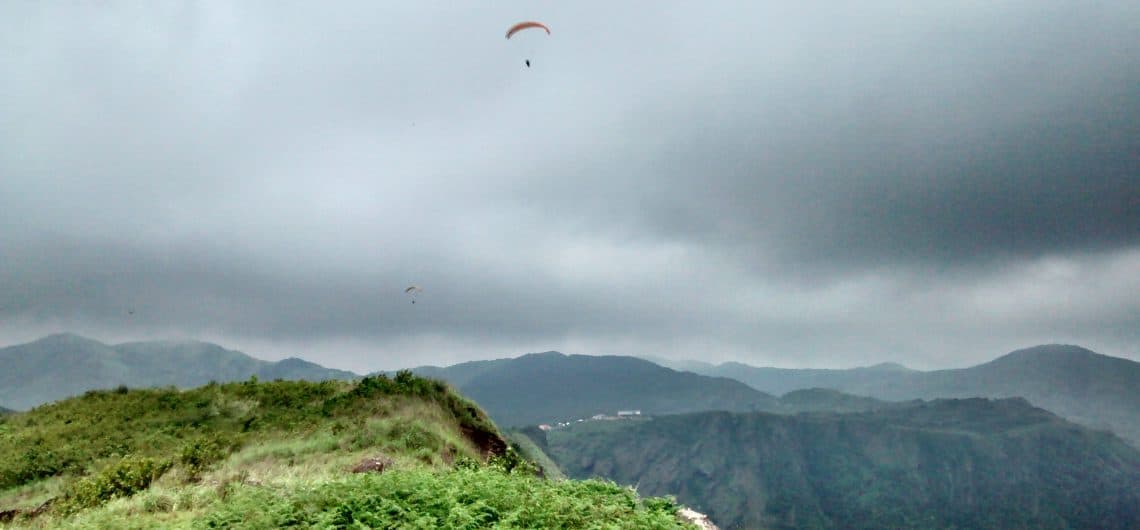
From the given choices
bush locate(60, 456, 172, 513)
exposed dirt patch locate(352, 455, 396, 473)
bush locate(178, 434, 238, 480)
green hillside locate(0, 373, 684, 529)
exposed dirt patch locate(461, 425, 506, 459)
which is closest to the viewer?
green hillside locate(0, 373, 684, 529)

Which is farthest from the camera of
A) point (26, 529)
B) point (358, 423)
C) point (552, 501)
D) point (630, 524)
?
point (358, 423)

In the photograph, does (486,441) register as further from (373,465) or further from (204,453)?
(204,453)

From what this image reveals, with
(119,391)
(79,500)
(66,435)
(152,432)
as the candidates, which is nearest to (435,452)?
(79,500)

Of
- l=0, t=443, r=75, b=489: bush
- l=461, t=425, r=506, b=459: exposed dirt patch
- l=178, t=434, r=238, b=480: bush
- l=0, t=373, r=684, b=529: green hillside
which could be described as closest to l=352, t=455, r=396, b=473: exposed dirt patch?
l=0, t=373, r=684, b=529: green hillside

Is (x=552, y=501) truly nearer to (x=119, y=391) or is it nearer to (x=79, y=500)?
(x=79, y=500)

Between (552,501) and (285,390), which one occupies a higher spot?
(285,390)

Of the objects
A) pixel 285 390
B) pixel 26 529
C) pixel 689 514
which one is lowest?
pixel 26 529

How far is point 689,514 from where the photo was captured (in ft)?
53.8

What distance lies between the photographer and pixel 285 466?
23.4 m

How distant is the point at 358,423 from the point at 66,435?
1949 centimetres

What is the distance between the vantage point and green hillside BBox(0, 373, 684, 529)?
14.5 m

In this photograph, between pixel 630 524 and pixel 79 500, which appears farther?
pixel 79 500

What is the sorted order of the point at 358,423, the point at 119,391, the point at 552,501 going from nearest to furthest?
the point at 552,501, the point at 358,423, the point at 119,391

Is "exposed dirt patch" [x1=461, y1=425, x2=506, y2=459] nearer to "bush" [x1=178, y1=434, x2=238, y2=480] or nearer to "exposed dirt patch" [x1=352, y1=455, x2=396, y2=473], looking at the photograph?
"exposed dirt patch" [x1=352, y1=455, x2=396, y2=473]
